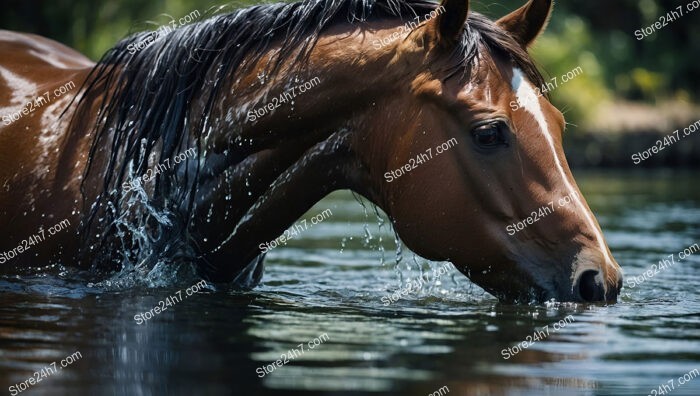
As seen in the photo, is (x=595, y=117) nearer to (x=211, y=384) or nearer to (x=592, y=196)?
(x=592, y=196)

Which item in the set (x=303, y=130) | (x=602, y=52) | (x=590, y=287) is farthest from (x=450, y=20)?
(x=602, y=52)

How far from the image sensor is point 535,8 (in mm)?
5918

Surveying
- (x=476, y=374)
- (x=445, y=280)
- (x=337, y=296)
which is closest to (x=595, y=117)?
(x=445, y=280)

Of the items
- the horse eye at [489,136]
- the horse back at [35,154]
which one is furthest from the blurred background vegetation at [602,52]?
the horse eye at [489,136]

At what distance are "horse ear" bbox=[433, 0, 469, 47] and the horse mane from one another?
0.26 metres

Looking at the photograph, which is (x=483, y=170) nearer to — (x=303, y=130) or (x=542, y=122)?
(x=542, y=122)

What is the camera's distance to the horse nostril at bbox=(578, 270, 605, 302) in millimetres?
5238

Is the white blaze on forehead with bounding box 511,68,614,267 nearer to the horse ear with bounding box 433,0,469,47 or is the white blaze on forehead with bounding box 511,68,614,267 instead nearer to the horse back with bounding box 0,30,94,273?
the horse ear with bounding box 433,0,469,47

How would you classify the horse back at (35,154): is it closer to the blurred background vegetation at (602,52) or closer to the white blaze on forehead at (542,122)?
the white blaze on forehead at (542,122)

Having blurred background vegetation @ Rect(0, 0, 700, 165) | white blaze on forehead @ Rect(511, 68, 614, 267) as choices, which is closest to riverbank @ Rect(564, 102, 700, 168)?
blurred background vegetation @ Rect(0, 0, 700, 165)

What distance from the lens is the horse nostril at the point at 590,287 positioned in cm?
524

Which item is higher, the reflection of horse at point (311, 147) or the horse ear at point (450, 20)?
the horse ear at point (450, 20)

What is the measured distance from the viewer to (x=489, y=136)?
544cm

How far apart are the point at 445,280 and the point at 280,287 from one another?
1687 millimetres
